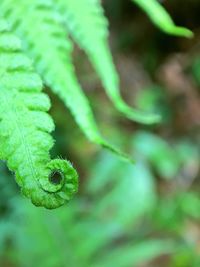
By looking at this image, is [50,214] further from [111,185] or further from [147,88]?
[147,88]

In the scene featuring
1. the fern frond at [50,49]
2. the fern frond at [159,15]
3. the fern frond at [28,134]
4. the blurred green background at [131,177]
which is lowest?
the fern frond at [28,134]

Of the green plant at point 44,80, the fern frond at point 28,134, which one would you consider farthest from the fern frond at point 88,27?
the fern frond at point 28,134

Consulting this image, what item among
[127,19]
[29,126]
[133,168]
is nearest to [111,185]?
[133,168]

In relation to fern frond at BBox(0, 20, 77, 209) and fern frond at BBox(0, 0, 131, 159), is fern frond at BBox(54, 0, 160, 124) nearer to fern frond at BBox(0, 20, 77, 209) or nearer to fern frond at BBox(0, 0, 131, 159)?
fern frond at BBox(0, 0, 131, 159)

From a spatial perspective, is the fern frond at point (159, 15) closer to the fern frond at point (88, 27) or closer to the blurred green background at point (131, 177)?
the fern frond at point (88, 27)

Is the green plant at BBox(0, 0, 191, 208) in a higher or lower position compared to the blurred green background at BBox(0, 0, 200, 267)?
lower

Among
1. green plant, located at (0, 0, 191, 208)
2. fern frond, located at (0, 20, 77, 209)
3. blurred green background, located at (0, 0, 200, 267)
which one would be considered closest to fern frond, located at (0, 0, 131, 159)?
green plant, located at (0, 0, 191, 208)
